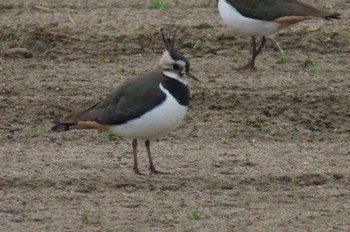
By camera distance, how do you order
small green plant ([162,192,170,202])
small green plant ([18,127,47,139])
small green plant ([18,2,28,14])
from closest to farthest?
small green plant ([162,192,170,202])
small green plant ([18,127,47,139])
small green plant ([18,2,28,14])

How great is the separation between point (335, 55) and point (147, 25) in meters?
2.15

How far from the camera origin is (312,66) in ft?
41.1

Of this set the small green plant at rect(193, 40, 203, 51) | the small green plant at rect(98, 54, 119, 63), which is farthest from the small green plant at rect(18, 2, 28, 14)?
the small green plant at rect(193, 40, 203, 51)

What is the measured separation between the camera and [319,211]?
8.76 meters

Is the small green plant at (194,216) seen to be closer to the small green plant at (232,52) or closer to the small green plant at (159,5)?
the small green plant at (232,52)

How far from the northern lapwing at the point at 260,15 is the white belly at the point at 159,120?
3.09 m

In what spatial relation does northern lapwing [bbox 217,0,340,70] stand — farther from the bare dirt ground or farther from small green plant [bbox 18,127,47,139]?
small green plant [bbox 18,127,47,139]

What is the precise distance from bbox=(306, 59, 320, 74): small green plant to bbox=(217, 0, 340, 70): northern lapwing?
1.48ft

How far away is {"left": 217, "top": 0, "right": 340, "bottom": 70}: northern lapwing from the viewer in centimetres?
1252

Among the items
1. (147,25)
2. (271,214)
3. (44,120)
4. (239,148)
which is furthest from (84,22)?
(271,214)

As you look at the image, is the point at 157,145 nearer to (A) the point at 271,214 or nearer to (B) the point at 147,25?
(A) the point at 271,214

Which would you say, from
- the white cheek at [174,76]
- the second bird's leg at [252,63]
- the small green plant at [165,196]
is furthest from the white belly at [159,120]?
the second bird's leg at [252,63]

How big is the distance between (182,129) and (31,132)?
137 centimetres

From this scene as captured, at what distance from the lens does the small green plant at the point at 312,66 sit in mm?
12406
